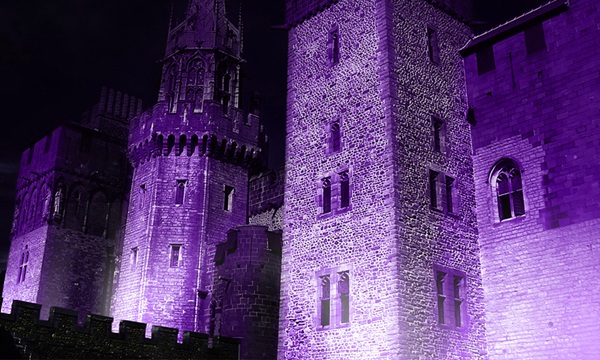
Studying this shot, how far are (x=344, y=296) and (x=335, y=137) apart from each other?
18.4 ft

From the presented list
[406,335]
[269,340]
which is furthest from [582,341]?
[269,340]

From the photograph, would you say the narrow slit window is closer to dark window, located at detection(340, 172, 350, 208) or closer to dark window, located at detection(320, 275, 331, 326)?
dark window, located at detection(320, 275, 331, 326)

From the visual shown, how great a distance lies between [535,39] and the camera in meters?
22.6

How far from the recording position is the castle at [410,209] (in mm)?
19891

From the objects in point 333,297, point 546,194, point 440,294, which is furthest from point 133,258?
point 546,194

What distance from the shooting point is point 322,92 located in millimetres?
24266

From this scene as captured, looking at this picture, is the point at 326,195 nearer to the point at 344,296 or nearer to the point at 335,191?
the point at 335,191

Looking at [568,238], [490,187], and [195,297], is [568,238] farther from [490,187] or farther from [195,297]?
[195,297]

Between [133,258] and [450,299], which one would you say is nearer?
[450,299]

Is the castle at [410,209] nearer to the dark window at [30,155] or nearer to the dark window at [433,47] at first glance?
the dark window at [433,47]

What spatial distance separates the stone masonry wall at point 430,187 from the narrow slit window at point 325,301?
9.54ft

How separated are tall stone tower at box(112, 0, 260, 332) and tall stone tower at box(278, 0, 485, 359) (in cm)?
704

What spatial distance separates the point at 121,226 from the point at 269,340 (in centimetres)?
1628

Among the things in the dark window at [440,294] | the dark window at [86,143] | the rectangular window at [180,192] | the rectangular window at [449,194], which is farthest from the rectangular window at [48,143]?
the dark window at [440,294]
